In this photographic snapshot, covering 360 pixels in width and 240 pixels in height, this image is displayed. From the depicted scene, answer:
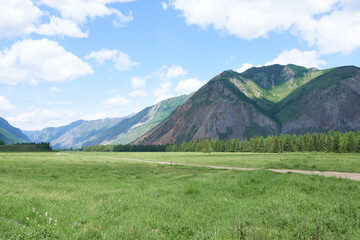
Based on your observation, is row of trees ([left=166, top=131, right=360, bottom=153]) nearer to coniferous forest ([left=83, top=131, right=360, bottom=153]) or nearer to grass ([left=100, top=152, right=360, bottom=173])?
coniferous forest ([left=83, top=131, right=360, bottom=153])

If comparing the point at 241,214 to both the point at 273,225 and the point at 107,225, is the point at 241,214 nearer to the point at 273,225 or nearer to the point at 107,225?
the point at 273,225

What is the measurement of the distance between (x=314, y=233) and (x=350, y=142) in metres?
126

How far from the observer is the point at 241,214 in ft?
34.2

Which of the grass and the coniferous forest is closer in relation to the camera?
the grass

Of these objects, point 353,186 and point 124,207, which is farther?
point 353,186

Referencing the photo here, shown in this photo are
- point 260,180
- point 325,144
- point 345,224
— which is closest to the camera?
point 345,224

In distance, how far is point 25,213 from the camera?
1002 centimetres

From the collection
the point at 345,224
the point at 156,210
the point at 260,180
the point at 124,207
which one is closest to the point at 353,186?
the point at 260,180

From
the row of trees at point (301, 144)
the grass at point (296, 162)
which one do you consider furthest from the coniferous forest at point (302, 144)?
the grass at point (296, 162)

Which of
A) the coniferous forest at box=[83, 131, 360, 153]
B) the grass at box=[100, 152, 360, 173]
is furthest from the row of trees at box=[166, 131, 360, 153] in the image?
the grass at box=[100, 152, 360, 173]

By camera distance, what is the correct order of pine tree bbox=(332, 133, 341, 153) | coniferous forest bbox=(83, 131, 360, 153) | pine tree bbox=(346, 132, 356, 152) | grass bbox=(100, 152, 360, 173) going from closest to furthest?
grass bbox=(100, 152, 360, 173) < pine tree bbox=(346, 132, 356, 152) < coniferous forest bbox=(83, 131, 360, 153) < pine tree bbox=(332, 133, 341, 153)

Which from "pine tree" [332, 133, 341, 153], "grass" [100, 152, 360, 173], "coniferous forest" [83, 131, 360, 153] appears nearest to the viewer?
"grass" [100, 152, 360, 173]

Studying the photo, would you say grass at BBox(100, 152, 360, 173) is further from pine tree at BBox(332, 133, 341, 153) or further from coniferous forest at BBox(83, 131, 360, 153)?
pine tree at BBox(332, 133, 341, 153)

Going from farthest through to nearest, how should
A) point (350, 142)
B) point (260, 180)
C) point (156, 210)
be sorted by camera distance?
point (350, 142)
point (260, 180)
point (156, 210)
